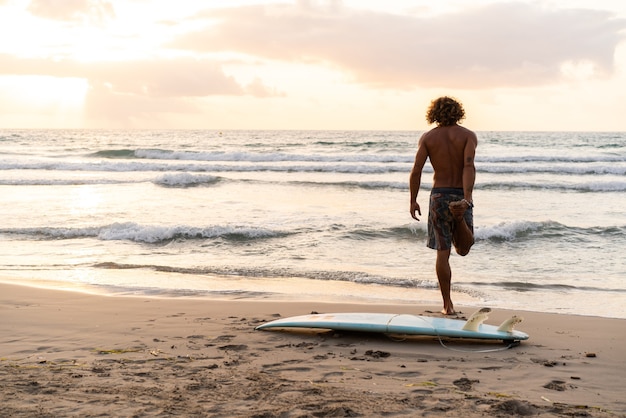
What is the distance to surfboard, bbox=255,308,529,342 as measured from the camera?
4.78 meters

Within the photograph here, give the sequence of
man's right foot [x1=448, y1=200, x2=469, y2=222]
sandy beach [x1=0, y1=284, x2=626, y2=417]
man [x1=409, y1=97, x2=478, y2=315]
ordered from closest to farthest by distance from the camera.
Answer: sandy beach [x1=0, y1=284, x2=626, y2=417] < man's right foot [x1=448, y1=200, x2=469, y2=222] < man [x1=409, y1=97, x2=478, y2=315]

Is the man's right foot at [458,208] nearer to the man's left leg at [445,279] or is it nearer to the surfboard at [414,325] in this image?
the man's left leg at [445,279]

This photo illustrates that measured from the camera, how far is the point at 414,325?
488 centimetres

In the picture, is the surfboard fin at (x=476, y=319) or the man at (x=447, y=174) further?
the man at (x=447, y=174)

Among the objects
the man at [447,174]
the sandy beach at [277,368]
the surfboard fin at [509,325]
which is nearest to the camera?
the sandy beach at [277,368]

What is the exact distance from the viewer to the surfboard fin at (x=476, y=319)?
190 inches

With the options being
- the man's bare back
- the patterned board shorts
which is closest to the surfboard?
the patterned board shorts

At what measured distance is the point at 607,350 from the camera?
464 cm

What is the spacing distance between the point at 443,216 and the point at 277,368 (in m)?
2.25

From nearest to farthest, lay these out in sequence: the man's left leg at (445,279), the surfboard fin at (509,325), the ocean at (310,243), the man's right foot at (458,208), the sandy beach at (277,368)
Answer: the sandy beach at (277,368), the surfboard fin at (509,325), the man's right foot at (458,208), the man's left leg at (445,279), the ocean at (310,243)

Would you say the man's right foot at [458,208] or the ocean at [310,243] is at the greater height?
the man's right foot at [458,208]

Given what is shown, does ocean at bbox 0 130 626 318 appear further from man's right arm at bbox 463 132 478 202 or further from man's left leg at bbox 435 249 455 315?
man's right arm at bbox 463 132 478 202

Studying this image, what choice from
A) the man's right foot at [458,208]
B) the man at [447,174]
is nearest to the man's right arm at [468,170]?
the man at [447,174]

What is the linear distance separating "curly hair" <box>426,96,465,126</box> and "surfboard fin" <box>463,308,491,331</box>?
1733mm
